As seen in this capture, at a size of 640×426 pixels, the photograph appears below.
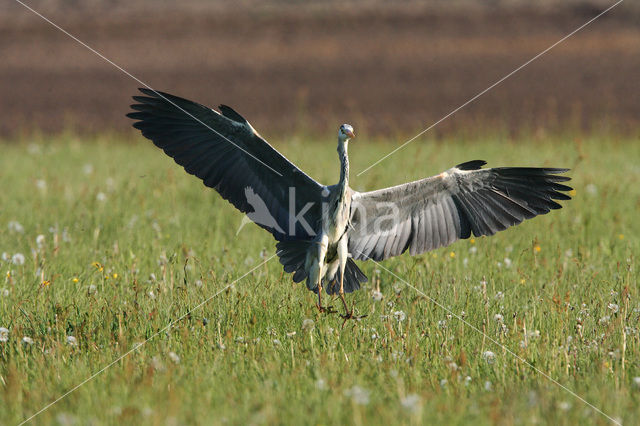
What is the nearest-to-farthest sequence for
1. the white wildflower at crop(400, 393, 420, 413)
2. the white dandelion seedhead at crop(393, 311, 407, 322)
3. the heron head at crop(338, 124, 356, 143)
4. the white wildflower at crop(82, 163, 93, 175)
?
the white wildflower at crop(400, 393, 420, 413), the white dandelion seedhead at crop(393, 311, 407, 322), the heron head at crop(338, 124, 356, 143), the white wildflower at crop(82, 163, 93, 175)

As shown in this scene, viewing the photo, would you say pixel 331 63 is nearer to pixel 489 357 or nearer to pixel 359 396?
pixel 489 357

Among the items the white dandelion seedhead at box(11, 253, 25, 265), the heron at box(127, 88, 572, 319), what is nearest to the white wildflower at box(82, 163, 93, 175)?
the white dandelion seedhead at box(11, 253, 25, 265)

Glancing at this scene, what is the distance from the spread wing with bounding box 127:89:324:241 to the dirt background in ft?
25.7

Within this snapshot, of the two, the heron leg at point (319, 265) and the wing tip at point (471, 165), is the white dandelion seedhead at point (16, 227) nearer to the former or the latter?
the heron leg at point (319, 265)

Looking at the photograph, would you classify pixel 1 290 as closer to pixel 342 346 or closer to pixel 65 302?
pixel 65 302

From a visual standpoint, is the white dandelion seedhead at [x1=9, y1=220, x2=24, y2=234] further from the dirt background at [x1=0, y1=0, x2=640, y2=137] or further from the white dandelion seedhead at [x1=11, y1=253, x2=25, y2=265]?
the dirt background at [x1=0, y1=0, x2=640, y2=137]

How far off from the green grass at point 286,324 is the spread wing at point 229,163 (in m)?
0.47

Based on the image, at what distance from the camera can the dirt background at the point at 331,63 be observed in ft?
52.2

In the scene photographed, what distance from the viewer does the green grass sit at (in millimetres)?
3646

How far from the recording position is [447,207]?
5.54 meters

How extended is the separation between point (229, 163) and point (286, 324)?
136cm

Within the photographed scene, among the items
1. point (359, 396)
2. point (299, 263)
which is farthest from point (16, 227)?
point (359, 396)

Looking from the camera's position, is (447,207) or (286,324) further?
(447,207)

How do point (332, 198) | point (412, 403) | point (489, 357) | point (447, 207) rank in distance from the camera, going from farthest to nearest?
1. point (447, 207)
2. point (332, 198)
3. point (489, 357)
4. point (412, 403)
